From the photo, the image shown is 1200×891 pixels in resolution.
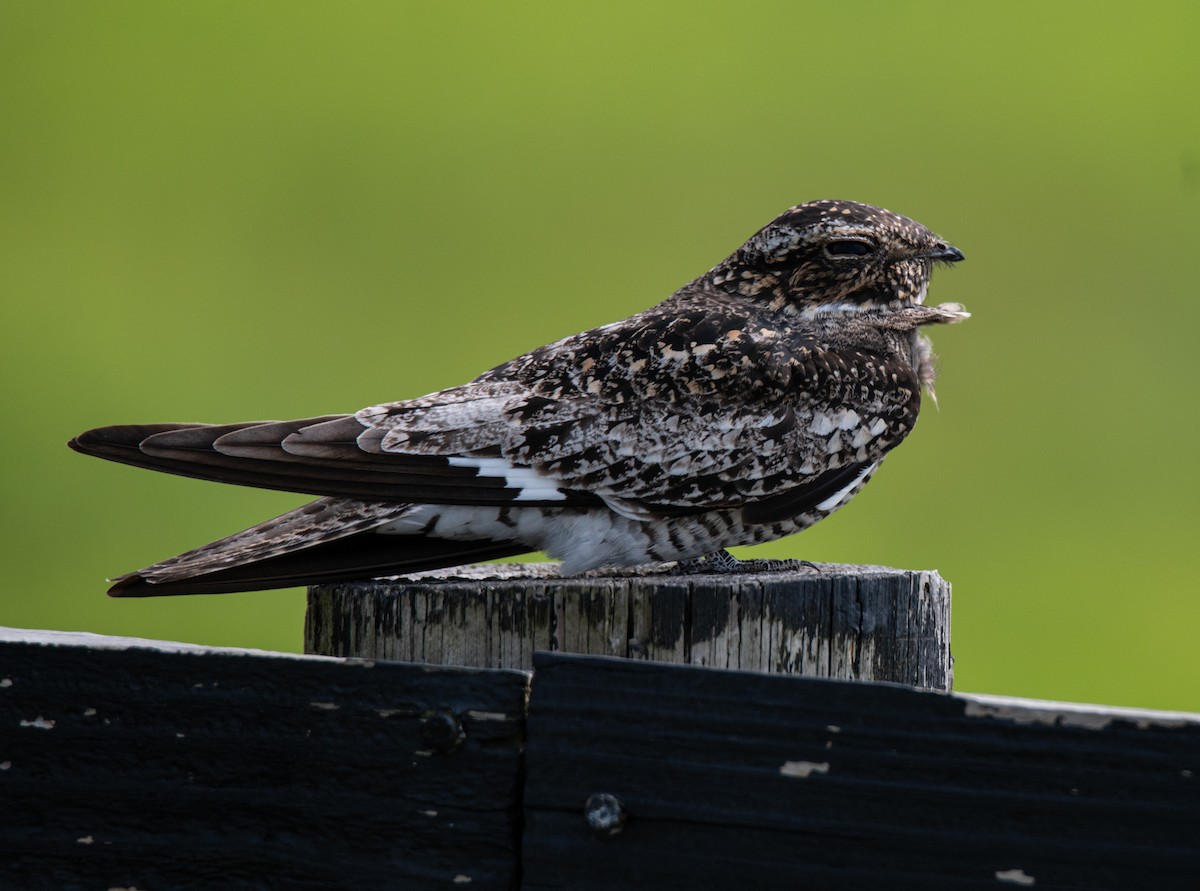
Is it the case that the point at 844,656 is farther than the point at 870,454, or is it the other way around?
the point at 870,454

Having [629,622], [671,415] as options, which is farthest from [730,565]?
[629,622]

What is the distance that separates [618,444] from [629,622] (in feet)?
2.91

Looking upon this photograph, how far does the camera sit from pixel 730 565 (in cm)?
362

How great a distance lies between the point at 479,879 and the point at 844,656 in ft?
4.48

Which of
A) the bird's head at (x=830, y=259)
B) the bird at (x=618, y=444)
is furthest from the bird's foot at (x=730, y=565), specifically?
the bird's head at (x=830, y=259)

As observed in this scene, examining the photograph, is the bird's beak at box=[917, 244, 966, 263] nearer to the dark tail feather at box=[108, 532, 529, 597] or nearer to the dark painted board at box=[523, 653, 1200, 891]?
the dark tail feather at box=[108, 532, 529, 597]

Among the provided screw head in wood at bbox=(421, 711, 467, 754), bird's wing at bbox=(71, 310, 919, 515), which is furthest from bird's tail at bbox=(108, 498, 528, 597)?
screw head in wood at bbox=(421, 711, 467, 754)

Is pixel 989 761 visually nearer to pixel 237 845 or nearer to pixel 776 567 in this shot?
pixel 237 845

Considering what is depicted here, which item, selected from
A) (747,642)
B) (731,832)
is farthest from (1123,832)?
(747,642)

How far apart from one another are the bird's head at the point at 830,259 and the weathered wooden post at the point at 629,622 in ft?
4.92

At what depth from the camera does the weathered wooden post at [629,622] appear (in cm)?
278

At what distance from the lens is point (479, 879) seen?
5.94 ft

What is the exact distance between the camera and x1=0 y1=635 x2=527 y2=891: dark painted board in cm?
181

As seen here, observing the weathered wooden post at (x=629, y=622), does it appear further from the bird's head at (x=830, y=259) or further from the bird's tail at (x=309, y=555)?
the bird's head at (x=830, y=259)
